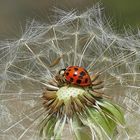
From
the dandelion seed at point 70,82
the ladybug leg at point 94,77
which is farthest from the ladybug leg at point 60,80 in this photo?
the ladybug leg at point 94,77

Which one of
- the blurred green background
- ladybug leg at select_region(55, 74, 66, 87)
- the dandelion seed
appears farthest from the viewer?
the blurred green background

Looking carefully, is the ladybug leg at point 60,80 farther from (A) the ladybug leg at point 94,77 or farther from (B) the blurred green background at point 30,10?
(B) the blurred green background at point 30,10

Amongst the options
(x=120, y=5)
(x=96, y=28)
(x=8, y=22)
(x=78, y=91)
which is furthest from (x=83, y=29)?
(x=8, y=22)

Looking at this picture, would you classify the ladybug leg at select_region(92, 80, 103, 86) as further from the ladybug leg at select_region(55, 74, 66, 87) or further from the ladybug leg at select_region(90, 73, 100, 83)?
the ladybug leg at select_region(55, 74, 66, 87)

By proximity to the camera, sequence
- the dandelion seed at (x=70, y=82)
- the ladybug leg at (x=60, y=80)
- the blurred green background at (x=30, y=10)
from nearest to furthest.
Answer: the dandelion seed at (x=70, y=82) < the ladybug leg at (x=60, y=80) < the blurred green background at (x=30, y=10)

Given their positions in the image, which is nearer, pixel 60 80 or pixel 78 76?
pixel 78 76

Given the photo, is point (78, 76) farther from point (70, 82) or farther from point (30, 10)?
point (30, 10)

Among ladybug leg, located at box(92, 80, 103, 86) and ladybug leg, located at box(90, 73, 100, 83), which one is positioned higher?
ladybug leg, located at box(90, 73, 100, 83)

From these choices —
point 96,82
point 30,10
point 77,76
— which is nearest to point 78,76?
point 77,76

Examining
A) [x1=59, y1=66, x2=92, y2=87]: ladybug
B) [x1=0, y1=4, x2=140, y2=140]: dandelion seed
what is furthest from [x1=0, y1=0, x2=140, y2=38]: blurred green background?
[x1=59, y1=66, x2=92, y2=87]: ladybug

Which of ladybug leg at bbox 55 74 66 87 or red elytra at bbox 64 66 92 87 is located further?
ladybug leg at bbox 55 74 66 87
